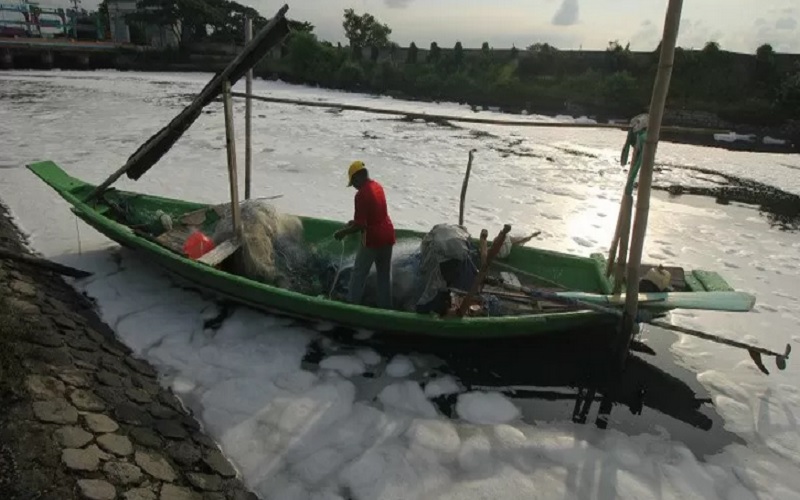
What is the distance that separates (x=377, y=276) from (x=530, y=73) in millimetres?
35160

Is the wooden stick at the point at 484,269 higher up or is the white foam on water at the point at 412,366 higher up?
the wooden stick at the point at 484,269

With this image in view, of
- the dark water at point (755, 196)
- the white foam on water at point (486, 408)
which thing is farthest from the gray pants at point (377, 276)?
the dark water at point (755, 196)

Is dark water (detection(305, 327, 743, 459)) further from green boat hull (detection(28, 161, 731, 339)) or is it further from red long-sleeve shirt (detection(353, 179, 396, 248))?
red long-sleeve shirt (detection(353, 179, 396, 248))

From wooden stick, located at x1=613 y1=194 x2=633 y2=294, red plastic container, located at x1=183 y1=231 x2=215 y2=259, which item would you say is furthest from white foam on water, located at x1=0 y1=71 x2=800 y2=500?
wooden stick, located at x1=613 y1=194 x2=633 y2=294

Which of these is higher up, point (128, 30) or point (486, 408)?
point (128, 30)

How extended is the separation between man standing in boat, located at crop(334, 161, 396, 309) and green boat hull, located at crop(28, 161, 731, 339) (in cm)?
46

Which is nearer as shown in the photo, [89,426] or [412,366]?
[89,426]

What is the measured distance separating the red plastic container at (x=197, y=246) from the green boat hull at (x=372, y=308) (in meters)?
0.31

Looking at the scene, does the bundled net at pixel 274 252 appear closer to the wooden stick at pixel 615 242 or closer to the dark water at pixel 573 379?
the dark water at pixel 573 379

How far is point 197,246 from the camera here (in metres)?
6.57

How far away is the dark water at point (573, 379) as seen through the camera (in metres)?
5.05

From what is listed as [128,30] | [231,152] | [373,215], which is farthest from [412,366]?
[128,30]

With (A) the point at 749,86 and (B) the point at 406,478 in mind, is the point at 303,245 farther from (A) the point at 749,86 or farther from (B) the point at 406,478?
(A) the point at 749,86

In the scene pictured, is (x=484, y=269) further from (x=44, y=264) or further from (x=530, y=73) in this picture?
(x=530, y=73)
